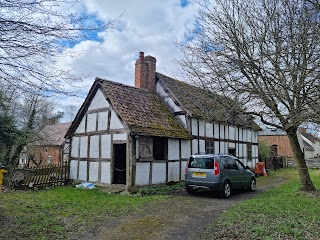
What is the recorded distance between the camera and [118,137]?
13633 mm

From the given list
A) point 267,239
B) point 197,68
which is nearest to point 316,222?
point 267,239

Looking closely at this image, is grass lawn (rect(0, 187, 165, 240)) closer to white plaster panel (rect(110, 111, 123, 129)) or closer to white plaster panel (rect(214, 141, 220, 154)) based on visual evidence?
white plaster panel (rect(110, 111, 123, 129))

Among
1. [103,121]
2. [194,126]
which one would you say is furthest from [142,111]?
[194,126]

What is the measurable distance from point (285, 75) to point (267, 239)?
17.2ft

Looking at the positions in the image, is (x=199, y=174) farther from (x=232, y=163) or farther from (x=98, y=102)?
(x=98, y=102)

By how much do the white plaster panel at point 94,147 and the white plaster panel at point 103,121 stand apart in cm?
65

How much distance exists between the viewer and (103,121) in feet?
48.0

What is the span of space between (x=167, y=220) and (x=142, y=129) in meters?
6.07

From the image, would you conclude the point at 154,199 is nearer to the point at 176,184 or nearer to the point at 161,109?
the point at 176,184

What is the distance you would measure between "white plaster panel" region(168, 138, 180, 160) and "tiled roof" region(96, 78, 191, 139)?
1.51 feet

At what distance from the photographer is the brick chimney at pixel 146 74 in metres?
17.7

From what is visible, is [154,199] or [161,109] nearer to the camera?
[154,199]

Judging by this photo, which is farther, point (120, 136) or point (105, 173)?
point (105, 173)

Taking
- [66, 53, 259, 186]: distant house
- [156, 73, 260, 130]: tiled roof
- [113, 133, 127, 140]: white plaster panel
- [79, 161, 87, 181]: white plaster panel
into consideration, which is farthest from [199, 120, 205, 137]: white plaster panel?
[79, 161, 87, 181]: white plaster panel
